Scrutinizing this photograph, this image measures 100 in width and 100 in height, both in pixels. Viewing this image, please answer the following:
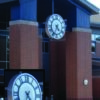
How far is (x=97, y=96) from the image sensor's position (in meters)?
24.9

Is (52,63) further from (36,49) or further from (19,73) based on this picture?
(19,73)

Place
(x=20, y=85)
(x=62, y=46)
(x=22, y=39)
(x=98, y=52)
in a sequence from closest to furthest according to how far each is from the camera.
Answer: (x=20, y=85) → (x=22, y=39) → (x=62, y=46) → (x=98, y=52)

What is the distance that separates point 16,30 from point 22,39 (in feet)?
1.80

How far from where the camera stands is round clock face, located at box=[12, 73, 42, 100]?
12.8 ft

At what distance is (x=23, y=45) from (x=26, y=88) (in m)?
12.9

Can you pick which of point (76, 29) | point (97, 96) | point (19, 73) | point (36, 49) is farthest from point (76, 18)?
point (19, 73)

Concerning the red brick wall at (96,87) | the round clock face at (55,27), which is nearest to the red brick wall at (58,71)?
the red brick wall at (96,87)

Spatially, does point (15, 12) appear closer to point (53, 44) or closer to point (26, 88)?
point (53, 44)

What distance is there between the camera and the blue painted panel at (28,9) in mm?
16964

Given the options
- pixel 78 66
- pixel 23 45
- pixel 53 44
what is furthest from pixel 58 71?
pixel 23 45

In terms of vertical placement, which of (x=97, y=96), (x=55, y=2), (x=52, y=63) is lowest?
(x=97, y=96)

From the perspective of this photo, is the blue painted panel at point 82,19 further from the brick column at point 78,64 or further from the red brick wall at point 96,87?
the red brick wall at point 96,87

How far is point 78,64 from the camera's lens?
19.8m

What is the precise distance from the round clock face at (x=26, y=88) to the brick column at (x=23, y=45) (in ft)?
40.9
